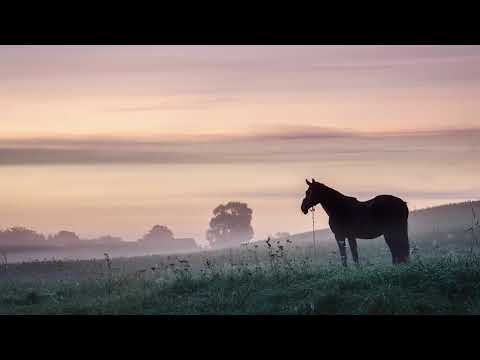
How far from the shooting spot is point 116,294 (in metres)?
16.6

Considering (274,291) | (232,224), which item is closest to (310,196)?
(274,291)

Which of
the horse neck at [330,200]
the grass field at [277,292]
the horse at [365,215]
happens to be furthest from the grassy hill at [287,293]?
the horse neck at [330,200]

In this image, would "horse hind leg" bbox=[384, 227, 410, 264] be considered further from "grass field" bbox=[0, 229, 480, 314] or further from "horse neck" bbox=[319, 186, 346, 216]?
"grass field" bbox=[0, 229, 480, 314]

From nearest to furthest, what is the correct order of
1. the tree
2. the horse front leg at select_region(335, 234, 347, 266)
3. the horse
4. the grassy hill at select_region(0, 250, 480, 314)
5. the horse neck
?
the grassy hill at select_region(0, 250, 480, 314) → the horse front leg at select_region(335, 234, 347, 266) → the horse → the horse neck → the tree

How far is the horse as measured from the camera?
19.2 meters

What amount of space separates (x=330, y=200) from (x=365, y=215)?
40.7 inches

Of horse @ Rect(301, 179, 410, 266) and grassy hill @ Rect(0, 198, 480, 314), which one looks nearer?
grassy hill @ Rect(0, 198, 480, 314)

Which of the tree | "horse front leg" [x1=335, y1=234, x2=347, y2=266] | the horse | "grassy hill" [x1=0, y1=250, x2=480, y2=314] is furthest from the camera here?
the tree

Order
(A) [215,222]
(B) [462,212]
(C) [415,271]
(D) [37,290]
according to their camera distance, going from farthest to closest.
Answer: (A) [215,222], (B) [462,212], (D) [37,290], (C) [415,271]

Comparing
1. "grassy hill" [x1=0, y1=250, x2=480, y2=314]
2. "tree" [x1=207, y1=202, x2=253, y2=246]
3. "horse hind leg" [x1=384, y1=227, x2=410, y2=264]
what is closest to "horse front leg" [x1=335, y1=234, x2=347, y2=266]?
"grassy hill" [x1=0, y1=250, x2=480, y2=314]

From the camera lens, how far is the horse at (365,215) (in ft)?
63.0
